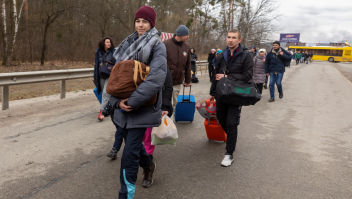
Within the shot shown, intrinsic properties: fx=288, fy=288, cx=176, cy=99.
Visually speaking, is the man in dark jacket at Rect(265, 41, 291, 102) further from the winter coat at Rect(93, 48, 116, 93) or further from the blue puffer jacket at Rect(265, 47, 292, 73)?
the winter coat at Rect(93, 48, 116, 93)

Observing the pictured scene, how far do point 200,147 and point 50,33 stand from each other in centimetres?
2476

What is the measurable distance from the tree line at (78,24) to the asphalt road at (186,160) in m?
14.5

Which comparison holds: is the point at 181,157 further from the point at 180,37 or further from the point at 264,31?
the point at 264,31

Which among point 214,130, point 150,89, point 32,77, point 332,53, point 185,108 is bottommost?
point 214,130

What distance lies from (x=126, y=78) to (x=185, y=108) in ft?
12.4

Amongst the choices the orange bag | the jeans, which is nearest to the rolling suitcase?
the jeans

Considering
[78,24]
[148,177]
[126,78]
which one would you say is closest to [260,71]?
[148,177]

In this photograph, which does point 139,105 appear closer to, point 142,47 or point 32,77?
point 142,47

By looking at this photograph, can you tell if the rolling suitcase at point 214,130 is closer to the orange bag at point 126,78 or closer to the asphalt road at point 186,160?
the asphalt road at point 186,160

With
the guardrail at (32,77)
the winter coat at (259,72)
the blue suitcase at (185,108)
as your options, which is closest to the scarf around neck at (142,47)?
the blue suitcase at (185,108)

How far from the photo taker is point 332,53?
58.8 meters

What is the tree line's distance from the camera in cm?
1997

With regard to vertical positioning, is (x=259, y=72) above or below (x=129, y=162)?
above

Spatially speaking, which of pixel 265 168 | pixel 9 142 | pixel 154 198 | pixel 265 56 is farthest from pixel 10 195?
pixel 265 56
